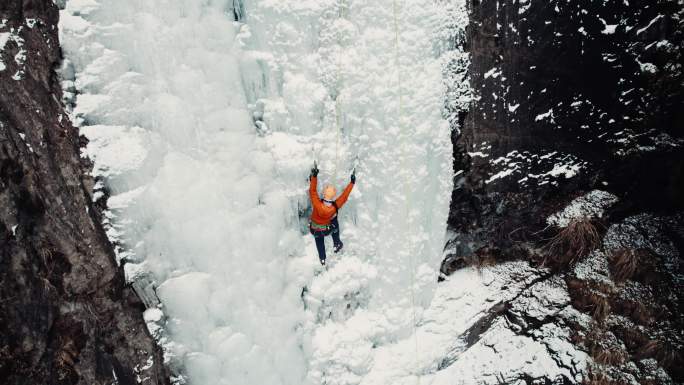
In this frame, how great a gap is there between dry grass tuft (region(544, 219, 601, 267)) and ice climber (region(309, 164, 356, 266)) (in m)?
2.31

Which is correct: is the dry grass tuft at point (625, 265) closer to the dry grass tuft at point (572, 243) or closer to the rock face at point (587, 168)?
the rock face at point (587, 168)

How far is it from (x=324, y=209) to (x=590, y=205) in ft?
9.23

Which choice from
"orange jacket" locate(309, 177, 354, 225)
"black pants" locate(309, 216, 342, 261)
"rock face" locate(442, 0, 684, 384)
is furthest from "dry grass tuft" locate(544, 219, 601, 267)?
"orange jacket" locate(309, 177, 354, 225)

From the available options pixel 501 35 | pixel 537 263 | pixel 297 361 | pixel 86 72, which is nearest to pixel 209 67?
pixel 86 72

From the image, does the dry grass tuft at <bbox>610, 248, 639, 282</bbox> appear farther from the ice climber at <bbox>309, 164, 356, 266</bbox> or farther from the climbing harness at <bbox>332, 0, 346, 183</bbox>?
the climbing harness at <bbox>332, 0, 346, 183</bbox>

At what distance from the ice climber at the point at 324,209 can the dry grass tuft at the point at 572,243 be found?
2309mm

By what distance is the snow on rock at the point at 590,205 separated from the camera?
441cm

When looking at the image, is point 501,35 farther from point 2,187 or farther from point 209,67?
point 2,187

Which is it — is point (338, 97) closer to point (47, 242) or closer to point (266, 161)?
point (266, 161)

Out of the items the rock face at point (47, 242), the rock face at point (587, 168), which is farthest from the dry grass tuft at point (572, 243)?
the rock face at point (47, 242)

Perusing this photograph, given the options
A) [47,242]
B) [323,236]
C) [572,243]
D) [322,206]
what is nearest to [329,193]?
[322,206]

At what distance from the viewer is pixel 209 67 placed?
3482 millimetres

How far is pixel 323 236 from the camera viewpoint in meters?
3.82

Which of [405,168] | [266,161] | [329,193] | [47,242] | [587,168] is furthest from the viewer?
[587,168]
